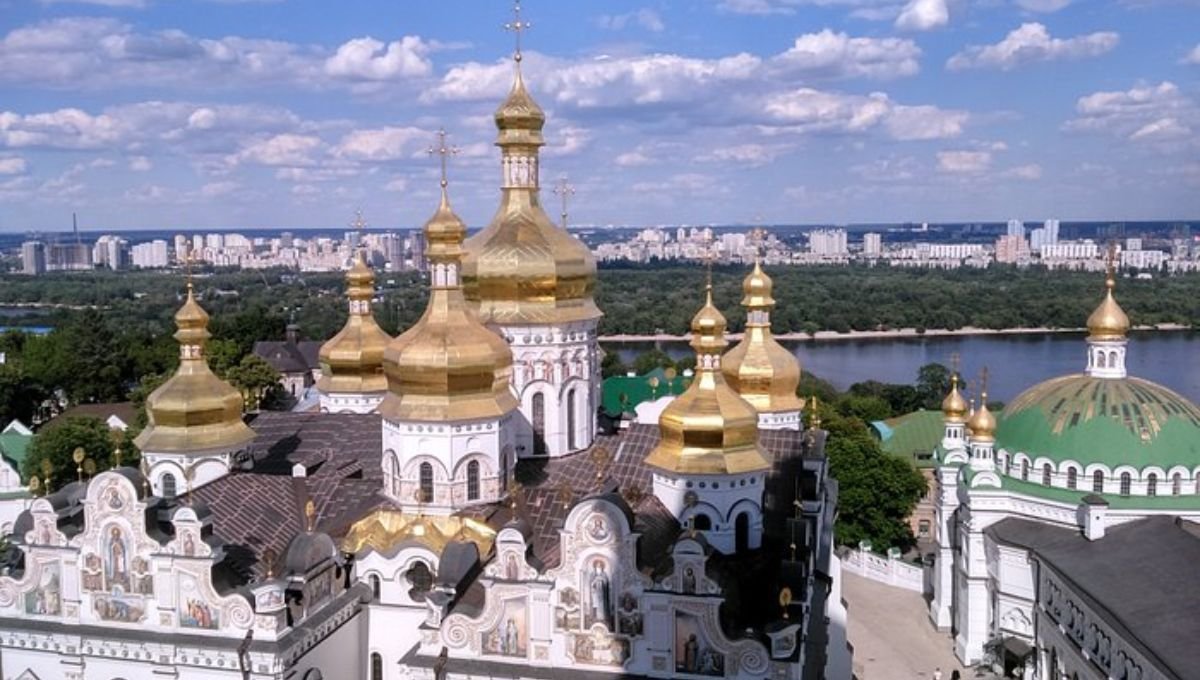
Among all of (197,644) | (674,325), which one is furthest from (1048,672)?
(674,325)

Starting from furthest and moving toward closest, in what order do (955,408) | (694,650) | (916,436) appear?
(916,436), (955,408), (694,650)

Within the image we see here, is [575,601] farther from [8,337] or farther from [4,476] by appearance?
[8,337]

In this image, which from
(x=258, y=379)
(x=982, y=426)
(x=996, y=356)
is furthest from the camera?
(x=996, y=356)

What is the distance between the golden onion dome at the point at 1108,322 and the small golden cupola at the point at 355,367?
43.1 ft

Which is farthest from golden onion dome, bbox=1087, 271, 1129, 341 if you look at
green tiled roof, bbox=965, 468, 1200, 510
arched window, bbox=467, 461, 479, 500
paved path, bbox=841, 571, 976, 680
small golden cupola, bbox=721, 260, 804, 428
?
arched window, bbox=467, 461, 479, 500

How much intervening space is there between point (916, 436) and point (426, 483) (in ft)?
68.3

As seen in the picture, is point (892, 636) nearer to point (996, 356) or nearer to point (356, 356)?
point (356, 356)

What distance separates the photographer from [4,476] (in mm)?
22078

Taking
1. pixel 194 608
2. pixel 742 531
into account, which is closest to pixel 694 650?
pixel 742 531

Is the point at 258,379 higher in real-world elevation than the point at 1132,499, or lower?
higher

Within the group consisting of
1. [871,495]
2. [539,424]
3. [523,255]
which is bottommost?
[871,495]

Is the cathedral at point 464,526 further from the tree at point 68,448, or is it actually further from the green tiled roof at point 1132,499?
the tree at point 68,448

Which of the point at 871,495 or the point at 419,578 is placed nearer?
the point at 419,578

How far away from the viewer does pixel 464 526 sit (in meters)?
12.4
